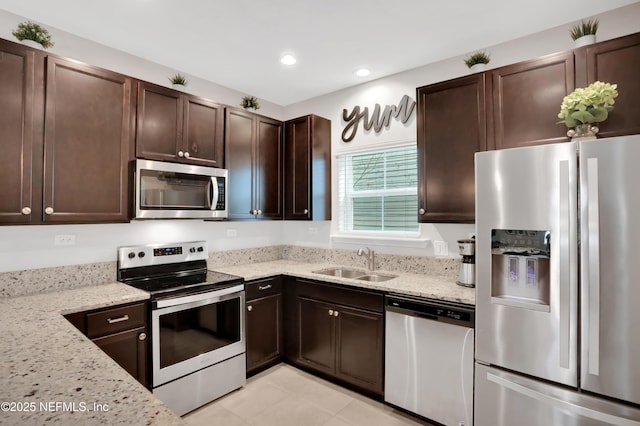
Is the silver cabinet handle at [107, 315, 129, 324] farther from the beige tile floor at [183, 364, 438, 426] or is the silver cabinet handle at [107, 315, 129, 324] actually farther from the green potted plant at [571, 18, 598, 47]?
the green potted plant at [571, 18, 598, 47]

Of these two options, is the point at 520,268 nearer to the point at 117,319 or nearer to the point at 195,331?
the point at 195,331

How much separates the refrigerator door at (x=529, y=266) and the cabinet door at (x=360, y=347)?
30.7 inches

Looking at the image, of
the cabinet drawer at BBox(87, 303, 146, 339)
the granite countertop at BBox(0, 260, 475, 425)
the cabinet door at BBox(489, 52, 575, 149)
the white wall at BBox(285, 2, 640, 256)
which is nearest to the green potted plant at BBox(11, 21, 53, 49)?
the granite countertop at BBox(0, 260, 475, 425)

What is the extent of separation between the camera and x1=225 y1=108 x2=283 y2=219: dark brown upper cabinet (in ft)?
10.4

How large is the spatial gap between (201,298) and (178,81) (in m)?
1.84

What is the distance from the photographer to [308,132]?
11.4 ft

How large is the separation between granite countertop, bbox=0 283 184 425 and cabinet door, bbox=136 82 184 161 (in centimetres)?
133

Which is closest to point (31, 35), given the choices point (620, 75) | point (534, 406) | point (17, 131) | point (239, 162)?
point (17, 131)

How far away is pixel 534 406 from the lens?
1795 mm

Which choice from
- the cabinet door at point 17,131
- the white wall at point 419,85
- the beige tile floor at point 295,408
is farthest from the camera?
the beige tile floor at point 295,408

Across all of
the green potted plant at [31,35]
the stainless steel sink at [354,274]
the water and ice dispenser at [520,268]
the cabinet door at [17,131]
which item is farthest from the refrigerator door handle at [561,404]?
the green potted plant at [31,35]

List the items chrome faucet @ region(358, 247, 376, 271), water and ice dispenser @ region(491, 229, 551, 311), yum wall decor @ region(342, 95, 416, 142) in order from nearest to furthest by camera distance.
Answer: water and ice dispenser @ region(491, 229, 551, 311) → yum wall decor @ region(342, 95, 416, 142) → chrome faucet @ region(358, 247, 376, 271)

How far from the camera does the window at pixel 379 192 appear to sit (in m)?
3.17

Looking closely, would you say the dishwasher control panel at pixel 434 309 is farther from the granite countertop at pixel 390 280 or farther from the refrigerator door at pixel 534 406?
the refrigerator door at pixel 534 406
